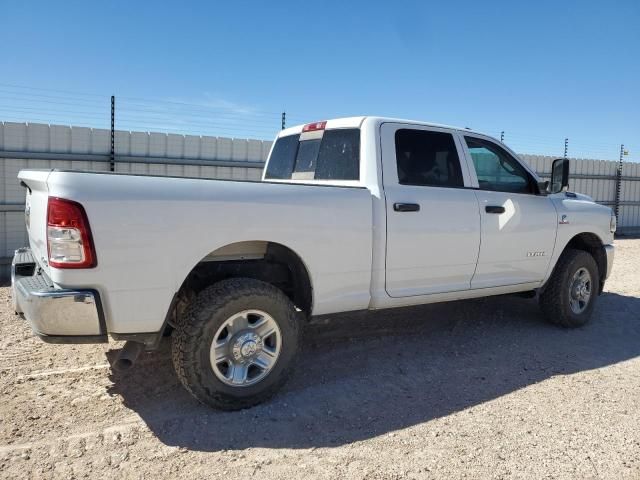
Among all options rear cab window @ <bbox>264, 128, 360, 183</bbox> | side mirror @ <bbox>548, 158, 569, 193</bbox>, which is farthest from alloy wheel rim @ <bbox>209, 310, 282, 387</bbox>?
side mirror @ <bbox>548, 158, 569, 193</bbox>

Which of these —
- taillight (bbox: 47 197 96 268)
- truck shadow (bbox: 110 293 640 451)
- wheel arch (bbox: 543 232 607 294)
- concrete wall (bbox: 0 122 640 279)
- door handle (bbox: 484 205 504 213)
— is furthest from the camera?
concrete wall (bbox: 0 122 640 279)

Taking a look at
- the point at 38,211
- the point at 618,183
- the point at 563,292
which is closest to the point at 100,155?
the point at 38,211

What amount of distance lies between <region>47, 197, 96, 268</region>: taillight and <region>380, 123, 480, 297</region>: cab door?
6.72 feet

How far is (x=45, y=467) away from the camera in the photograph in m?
2.78

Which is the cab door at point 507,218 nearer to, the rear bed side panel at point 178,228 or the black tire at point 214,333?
the rear bed side panel at point 178,228

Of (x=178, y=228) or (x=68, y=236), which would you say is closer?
(x=68, y=236)

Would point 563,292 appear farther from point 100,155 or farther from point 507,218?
point 100,155

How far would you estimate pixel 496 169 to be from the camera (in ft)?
16.1

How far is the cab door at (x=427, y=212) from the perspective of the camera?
4023 mm

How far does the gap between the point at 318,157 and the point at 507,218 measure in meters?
1.76

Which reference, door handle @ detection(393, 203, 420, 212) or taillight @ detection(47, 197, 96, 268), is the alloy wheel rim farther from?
door handle @ detection(393, 203, 420, 212)

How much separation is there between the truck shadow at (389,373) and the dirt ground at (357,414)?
14 millimetres

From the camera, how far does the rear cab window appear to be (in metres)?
4.28

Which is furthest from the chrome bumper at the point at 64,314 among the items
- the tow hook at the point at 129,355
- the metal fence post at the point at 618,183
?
the metal fence post at the point at 618,183
